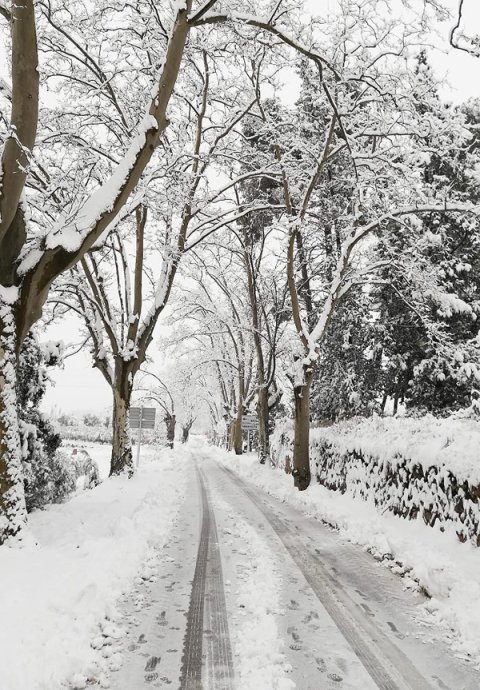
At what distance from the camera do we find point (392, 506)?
29.3 feet

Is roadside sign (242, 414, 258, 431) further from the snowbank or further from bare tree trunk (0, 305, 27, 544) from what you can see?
bare tree trunk (0, 305, 27, 544)

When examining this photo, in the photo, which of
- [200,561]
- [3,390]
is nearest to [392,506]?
[200,561]

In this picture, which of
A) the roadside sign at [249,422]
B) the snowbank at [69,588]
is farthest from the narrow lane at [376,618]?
the roadside sign at [249,422]

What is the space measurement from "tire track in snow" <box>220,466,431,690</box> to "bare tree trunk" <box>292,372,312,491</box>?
23.8ft

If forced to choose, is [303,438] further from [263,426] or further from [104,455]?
[104,455]

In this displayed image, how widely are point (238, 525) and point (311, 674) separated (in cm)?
542

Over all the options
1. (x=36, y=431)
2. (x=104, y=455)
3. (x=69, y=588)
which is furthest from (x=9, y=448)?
(x=104, y=455)

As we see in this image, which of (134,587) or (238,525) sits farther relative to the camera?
(238,525)

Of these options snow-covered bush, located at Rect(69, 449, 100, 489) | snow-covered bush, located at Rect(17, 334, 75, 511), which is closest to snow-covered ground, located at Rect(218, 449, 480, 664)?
snow-covered bush, located at Rect(17, 334, 75, 511)

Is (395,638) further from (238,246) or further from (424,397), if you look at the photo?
(238,246)

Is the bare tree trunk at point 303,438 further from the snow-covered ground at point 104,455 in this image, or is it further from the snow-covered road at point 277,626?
the snow-covered ground at point 104,455

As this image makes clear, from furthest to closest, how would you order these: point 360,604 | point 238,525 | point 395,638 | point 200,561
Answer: point 238,525
point 200,561
point 360,604
point 395,638

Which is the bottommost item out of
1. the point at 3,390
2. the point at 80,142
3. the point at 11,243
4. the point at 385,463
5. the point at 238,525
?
the point at 238,525

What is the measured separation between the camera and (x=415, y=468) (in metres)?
8.27
